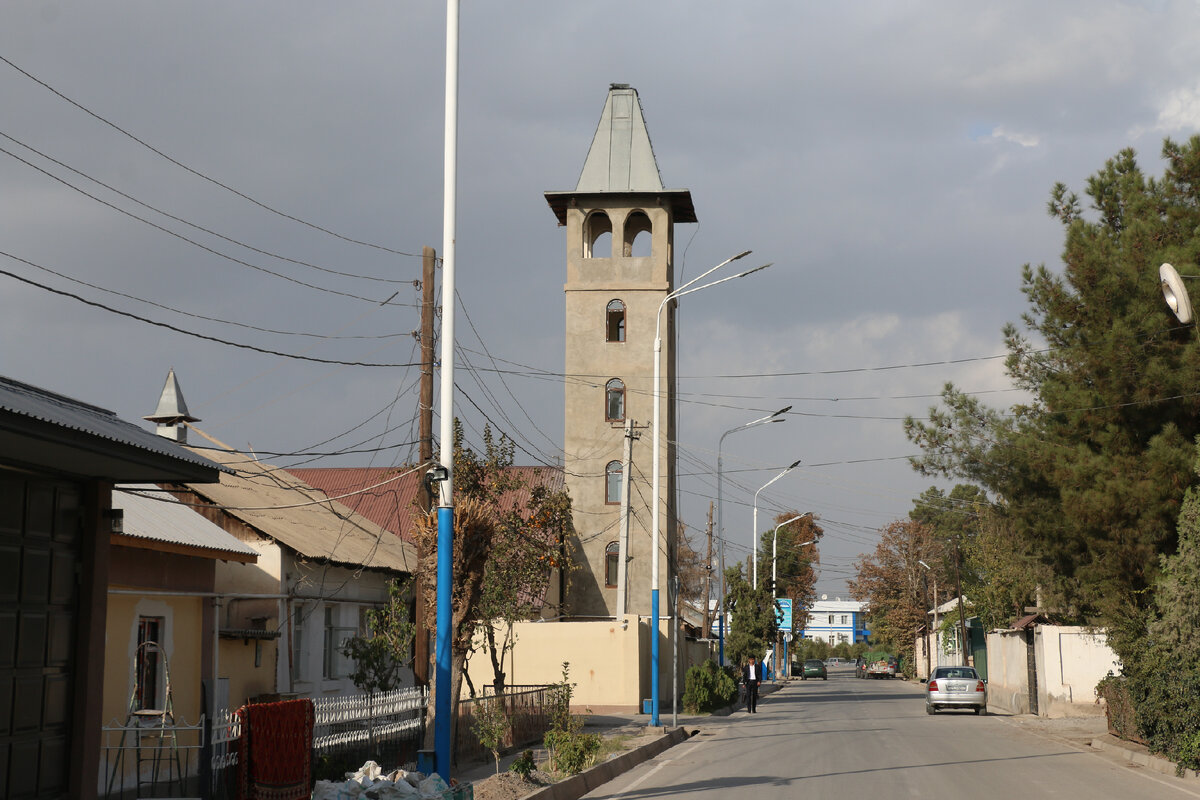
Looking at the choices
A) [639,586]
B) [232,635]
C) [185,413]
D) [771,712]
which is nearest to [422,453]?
[232,635]

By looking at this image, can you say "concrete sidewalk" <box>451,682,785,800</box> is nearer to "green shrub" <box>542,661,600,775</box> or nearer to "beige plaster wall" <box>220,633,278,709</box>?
"green shrub" <box>542,661,600,775</box>

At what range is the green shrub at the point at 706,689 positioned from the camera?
38.4m

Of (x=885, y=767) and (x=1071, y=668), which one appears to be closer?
(x=885, y=767)

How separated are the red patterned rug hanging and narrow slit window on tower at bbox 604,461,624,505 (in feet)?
116

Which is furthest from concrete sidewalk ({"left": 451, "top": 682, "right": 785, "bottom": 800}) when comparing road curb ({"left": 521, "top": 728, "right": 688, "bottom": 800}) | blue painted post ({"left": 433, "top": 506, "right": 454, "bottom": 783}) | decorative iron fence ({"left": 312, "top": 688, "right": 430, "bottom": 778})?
blue painted post ({"left": 433, "top": 506, "right": 454, "bottom": 783})

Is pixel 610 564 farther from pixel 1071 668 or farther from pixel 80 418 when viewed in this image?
pixel 80 418

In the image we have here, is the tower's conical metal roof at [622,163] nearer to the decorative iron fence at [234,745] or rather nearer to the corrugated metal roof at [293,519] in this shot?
the corrugated metal roof at [293,519]

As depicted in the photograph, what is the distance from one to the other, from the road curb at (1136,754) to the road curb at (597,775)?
842 centimetres

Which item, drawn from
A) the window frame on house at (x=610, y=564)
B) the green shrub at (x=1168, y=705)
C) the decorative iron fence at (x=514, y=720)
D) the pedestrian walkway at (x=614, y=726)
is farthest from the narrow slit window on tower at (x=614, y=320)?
the green shrub at (x=1168, y=705)

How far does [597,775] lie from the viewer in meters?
18.3

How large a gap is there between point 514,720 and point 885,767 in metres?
6.83

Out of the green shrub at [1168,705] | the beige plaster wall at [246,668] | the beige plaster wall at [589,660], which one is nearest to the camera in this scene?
the green shrub at [1168,705]

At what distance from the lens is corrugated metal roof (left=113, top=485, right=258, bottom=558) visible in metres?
17.7

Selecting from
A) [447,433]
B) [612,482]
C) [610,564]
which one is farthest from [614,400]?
[447,433]
